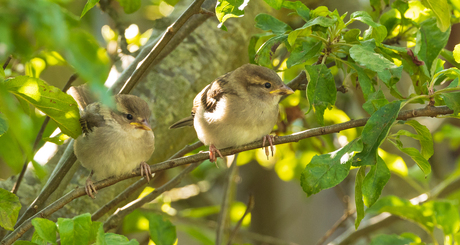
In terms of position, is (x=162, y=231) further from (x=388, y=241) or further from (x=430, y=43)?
(x=430, y=43)

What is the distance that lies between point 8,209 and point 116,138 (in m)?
1.10

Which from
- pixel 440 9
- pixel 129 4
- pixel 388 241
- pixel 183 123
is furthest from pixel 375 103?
pixel 183 123

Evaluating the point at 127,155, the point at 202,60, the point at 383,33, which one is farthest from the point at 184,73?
the point at 383,33

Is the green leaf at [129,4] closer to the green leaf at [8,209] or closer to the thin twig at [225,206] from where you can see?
the green leaf at [8,209]

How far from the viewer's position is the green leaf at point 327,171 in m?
1.72

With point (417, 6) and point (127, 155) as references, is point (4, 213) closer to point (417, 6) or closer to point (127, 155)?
point (127, 155)

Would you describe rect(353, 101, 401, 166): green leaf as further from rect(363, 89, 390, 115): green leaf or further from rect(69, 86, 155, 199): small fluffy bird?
rect(69, 86, 155, 199): small fluffy bird

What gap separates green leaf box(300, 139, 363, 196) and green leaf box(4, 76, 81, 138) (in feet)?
3.36

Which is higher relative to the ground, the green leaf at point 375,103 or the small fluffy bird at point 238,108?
the green leaf at point 375,103

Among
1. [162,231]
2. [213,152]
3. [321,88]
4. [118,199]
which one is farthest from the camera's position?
[213,152]

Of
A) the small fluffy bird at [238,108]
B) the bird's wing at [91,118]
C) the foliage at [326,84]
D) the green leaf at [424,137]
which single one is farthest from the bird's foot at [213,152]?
the green leaf at [424,137]

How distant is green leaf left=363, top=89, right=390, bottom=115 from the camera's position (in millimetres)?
1883

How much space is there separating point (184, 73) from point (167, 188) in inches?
34.6

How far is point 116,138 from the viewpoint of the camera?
2807 mm
